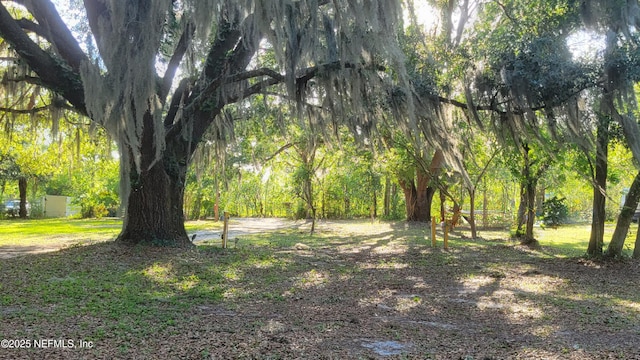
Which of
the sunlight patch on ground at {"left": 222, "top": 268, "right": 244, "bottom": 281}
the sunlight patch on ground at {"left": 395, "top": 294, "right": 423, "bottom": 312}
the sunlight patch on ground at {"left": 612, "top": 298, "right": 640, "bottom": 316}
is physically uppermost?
the sunlight patch on ground at {"left": 222, "top": 268, "right": 244, "bottom": 281}

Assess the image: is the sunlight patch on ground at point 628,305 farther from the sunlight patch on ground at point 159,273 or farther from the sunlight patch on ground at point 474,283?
the sunlight patch on ground at point 159,273

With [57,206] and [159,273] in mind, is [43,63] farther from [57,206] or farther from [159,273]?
[57,206]

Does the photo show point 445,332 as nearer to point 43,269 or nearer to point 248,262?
point 248,262

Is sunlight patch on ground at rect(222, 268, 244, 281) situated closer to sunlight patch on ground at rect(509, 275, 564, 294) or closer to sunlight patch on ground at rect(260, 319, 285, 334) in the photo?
sunlight patch on ground at rect(260, 319, 285, 334)

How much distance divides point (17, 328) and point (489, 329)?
3915 mm

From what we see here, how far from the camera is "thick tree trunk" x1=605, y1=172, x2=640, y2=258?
7.90 metres

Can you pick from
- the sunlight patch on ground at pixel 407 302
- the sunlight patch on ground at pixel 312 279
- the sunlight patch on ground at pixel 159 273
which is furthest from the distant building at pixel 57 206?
the sunlight patch on ground at pixel 407 302

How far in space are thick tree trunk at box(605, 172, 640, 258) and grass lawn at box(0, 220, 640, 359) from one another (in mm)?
316

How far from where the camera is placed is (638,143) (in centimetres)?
693

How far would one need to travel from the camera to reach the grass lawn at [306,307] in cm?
340

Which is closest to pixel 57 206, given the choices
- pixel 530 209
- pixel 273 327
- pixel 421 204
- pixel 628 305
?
pixel 421 204

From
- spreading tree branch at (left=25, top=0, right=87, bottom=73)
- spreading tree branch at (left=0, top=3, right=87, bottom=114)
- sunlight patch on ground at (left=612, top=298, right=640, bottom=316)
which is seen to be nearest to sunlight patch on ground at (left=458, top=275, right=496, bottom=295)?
sunlight patch on ground at (left=612, top=298, right=640, bottom=316)

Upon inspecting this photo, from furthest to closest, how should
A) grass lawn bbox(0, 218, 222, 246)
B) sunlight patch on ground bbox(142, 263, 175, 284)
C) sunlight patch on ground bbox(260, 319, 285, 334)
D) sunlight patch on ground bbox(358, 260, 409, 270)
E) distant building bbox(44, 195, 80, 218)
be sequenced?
1. distant building bbox(44, 195, 80, 218)
2. grass lawn bbox(0, 218, 222, 246)
3. sunlight patch on ground bbox(358, 260, 409, 270)
4. sunlight patch on ground bbox(142, 263, 175, 284)
5. sunlight patch on ground bbox(260, 319, 285, 334)

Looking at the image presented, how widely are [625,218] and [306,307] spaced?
21.1 feet
